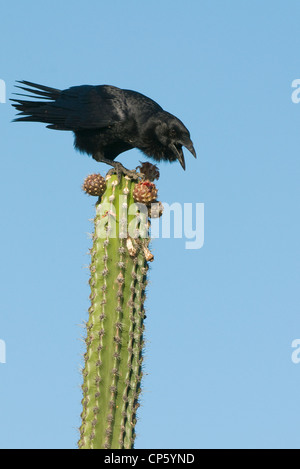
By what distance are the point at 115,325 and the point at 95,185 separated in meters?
1.26

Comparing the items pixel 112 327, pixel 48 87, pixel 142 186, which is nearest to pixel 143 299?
pixel 112 327

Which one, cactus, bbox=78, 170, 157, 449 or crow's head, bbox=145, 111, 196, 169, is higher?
crow's head, bbox=145, 111, 196, 169

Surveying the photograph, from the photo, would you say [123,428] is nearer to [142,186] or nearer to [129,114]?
[142,186]

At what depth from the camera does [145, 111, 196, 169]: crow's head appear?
7.55 metres

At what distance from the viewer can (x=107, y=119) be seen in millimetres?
8102

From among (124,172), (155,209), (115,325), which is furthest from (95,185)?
(115,325)

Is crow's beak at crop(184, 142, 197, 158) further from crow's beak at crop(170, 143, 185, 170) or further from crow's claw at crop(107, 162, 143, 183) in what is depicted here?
crow's claw at crop(107, 162, 143, 183)

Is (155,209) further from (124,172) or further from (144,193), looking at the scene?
(124,172)

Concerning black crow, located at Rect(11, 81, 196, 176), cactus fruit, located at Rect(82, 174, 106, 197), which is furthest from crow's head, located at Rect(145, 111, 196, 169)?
cactus fruit, located at Rect(82, 174, 106, 197)

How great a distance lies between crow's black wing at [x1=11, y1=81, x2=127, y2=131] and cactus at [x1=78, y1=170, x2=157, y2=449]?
6.33 ft

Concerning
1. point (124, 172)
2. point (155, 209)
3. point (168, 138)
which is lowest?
point (155, 209)

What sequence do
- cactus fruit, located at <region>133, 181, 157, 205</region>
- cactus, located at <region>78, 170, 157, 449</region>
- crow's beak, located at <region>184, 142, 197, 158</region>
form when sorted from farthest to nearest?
1. crow's beak, located at <region>184, 142, 197, 158</region>
2. cactus fruit, located at <region>133, 181, 157, 205</region>
3. cactus, located at <region>78, 170, 157, 449</region>
